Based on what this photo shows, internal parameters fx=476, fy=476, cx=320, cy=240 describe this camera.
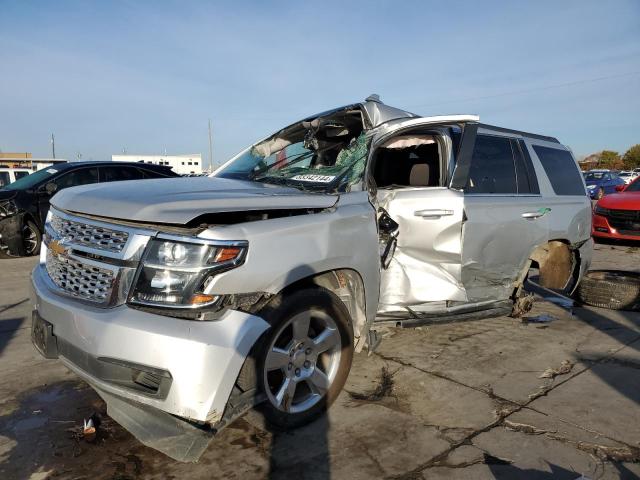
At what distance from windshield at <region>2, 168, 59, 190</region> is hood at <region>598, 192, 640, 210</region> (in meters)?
11.1

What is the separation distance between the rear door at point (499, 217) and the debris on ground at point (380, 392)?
1.02 m

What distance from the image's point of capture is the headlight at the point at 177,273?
2283 millimetres

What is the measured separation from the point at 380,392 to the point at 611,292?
12.3 ft

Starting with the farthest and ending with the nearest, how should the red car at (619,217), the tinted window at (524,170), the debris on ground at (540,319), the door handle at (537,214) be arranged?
1. the red car at (619,217)
2. the debris on ground at (540,319)
3. the tinted window at (524,170)
4. the door handle at (537,214)

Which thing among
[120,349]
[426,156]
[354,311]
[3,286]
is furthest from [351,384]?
[3,286]

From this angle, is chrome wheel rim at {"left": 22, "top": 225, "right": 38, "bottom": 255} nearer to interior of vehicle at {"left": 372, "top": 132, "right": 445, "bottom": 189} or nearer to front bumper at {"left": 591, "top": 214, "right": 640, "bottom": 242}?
interior of vehicle at {"left": 372, "top": 132, "right": 445, "bottom": 189}

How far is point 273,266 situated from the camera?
2.51 m

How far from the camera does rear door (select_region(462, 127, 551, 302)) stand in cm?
399

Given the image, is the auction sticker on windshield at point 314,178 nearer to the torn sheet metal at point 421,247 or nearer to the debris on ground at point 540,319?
the torn sheet metal at point 421,247

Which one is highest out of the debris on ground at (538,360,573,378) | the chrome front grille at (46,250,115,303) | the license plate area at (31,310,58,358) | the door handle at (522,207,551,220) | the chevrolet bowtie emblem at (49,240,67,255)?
the door handle at (522,207,551,220)

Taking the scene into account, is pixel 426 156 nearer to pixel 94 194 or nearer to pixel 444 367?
pixel 444 367

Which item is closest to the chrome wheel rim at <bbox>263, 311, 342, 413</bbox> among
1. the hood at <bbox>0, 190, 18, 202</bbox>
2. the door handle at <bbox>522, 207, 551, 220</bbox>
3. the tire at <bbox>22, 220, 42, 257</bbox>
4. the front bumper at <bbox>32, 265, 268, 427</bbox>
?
the front bumper at <bbox>32, 265, 268, 427</bbox>

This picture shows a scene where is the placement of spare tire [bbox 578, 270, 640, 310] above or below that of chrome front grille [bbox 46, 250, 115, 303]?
below

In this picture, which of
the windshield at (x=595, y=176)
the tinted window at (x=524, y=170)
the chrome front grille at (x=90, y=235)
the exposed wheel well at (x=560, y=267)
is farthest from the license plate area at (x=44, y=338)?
the windshield at (x=595, y=176)
